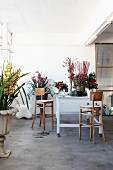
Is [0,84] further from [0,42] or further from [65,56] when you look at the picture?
[65,56]

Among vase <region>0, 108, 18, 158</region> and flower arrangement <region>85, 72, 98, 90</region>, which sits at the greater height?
flower arrangement <region>85, 72, 98, 90</region>

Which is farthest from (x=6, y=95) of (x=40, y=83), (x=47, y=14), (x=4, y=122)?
(x=40, y=83)

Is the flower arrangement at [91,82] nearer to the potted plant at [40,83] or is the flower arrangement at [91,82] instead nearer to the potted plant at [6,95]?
the potted plant at [6,95]

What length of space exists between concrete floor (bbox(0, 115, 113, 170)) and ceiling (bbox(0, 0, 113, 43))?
2.65m

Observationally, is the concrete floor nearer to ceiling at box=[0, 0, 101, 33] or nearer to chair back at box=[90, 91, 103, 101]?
chair back at box=[90, 91, 103, 101]

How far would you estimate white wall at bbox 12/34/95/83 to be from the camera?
8469 mm

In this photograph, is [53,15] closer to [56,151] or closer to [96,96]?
[96,96]

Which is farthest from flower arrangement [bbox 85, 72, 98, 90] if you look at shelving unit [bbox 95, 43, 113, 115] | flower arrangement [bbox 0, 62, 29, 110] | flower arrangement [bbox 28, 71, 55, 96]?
shelving unit [bbox 95, 43, 113, 115]

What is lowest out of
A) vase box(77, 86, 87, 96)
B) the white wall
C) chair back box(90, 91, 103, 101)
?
chair back box(90, 91, 103, 101)

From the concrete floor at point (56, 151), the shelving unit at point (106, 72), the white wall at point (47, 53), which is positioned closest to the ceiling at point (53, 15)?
the white wall at point (47, 53)

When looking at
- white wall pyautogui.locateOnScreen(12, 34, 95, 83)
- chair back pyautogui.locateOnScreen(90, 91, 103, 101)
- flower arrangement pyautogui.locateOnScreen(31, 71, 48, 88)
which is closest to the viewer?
chair back pyautogui.locateOnScreen(90, 91, 103, 101)

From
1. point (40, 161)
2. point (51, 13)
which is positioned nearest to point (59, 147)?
point (40, 161)

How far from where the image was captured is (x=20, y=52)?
8492 mm

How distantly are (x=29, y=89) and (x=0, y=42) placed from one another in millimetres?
1991
